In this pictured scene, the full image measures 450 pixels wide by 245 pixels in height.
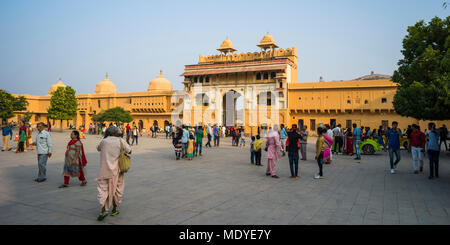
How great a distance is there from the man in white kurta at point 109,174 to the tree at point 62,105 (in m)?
41.6

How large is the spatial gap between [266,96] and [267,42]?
657 centimetres

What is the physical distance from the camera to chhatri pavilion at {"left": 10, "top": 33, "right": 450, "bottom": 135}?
3222 centimetres

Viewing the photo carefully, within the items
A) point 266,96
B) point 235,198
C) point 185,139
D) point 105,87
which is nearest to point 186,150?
point 185,139

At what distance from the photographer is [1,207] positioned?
480 cm

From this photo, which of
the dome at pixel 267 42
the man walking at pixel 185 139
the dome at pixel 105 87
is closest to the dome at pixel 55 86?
the dome at pixel 105 87

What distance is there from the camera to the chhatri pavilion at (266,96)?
32219 millimetres

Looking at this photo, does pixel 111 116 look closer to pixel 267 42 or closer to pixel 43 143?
pixel 267 42

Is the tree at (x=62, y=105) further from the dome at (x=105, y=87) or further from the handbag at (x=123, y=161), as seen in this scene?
the handbag at (x=123, y=161)

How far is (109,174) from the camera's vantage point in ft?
14.5

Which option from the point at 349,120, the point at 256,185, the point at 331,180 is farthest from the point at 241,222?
the point at 349,120

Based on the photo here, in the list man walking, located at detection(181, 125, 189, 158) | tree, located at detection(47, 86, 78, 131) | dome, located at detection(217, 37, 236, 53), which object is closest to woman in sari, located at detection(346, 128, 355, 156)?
man walking, located at detection(181, 125, 189, 158)

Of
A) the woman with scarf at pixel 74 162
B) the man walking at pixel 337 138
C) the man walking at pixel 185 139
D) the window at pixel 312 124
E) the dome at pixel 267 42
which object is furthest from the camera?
the dome at pixel 267 42
